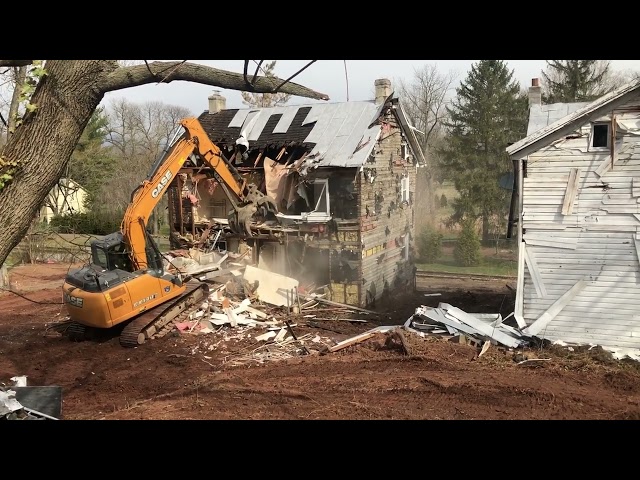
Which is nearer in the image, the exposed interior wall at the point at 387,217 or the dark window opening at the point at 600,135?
the dark window opening at the point at 600,135

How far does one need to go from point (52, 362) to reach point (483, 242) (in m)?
34.4

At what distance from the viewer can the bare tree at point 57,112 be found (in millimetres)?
3561

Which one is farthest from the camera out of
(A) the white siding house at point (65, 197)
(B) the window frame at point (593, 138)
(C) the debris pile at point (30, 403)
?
(B) the window frame at point (593, 138)

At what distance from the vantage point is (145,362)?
44.4 ft

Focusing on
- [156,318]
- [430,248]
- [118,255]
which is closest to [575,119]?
[156,318]

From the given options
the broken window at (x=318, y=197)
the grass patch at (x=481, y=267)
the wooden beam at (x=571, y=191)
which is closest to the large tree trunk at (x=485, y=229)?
the grass patch at (x=481, y=267)

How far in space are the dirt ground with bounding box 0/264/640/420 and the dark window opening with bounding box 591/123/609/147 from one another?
215 inches

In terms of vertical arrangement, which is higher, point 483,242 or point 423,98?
point 423,98

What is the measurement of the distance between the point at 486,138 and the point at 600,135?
2780 centimetres

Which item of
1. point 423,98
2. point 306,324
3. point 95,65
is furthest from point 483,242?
point 95,65

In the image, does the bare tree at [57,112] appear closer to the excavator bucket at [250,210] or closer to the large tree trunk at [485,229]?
the excavator bucket at [250,210]

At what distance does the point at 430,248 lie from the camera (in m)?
36.3

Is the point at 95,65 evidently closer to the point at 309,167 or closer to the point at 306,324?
the point at 306,324

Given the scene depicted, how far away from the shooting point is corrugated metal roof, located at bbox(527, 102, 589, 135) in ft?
51.3
